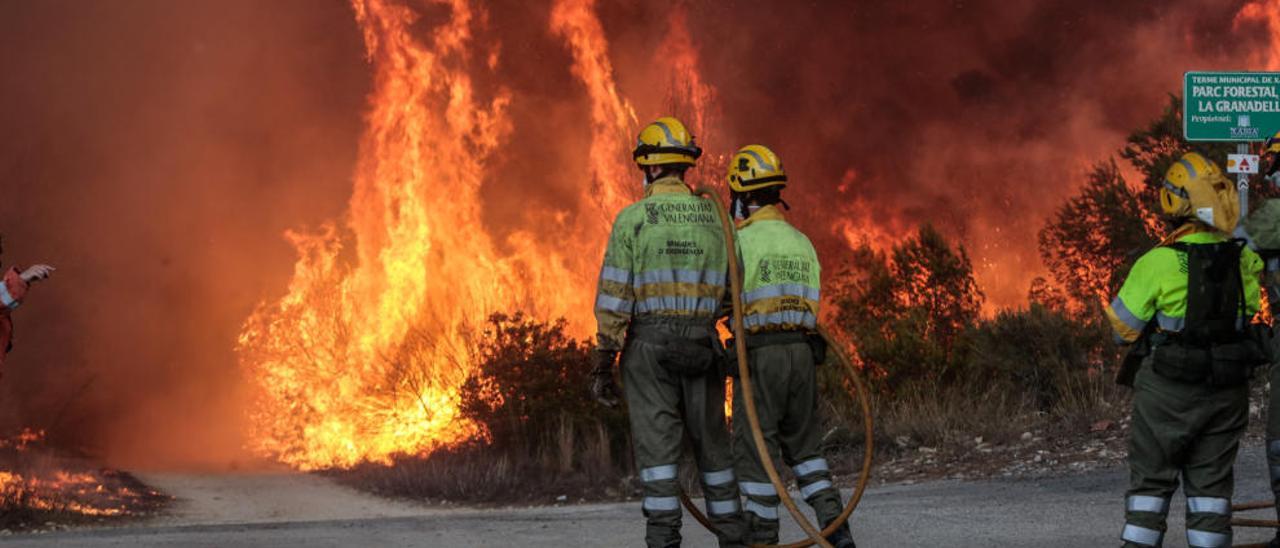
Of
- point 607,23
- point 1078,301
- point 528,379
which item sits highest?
point 607,23

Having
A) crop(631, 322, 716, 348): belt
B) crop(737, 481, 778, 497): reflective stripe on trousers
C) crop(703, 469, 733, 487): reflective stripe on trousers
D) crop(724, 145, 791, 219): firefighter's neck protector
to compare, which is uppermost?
crop(724, 145, 791, 219): firefighter's neck protector

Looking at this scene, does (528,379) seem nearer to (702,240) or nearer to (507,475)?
(507,475)

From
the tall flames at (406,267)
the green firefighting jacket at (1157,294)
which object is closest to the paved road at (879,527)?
the green firefighting jacket at (1157,294)

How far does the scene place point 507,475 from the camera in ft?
49.7

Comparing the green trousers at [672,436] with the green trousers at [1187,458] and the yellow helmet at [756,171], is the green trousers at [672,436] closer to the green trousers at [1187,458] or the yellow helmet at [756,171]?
the yellow helmet at [756,171]

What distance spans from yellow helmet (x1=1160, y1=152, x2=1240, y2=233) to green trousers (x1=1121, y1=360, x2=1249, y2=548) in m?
0.67

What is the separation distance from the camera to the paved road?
30.2 ft

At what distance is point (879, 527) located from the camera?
32.0ft

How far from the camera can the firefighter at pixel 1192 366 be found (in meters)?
6.11

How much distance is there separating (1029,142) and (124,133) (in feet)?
53.9

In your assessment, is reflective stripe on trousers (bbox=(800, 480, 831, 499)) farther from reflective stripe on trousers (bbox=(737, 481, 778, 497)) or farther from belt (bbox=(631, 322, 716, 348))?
belt (bbox=(631, 322, 716, 348))

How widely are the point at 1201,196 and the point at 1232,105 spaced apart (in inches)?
342

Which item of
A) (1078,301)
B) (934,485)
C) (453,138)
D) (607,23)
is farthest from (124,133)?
(934,485)

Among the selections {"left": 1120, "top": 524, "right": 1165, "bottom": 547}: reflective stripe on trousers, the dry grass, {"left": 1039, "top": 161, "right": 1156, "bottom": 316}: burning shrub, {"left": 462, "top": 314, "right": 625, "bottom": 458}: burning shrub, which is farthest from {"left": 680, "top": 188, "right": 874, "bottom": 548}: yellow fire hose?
{"left": 1039, "top": 161, "right": 1156, "bottom": 316}: burning shrub
